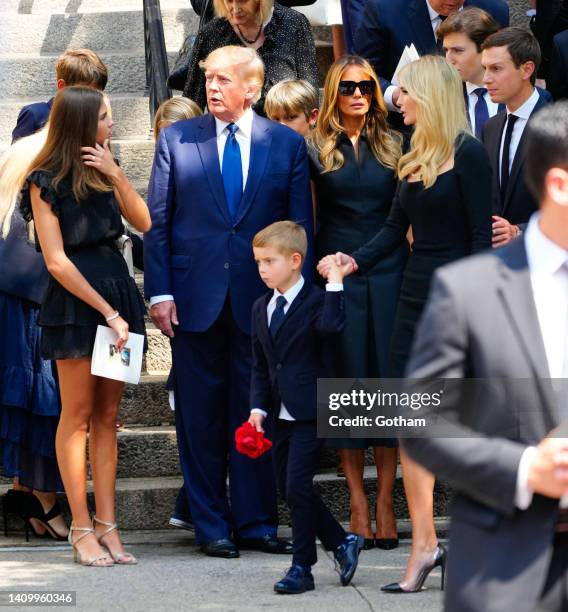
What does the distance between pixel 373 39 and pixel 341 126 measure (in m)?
1.03

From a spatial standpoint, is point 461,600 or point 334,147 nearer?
point 461,600

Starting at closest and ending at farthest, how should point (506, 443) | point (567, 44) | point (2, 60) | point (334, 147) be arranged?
point (506, 443) < point (334, 147) < point (567, 44) < point (2, 60)

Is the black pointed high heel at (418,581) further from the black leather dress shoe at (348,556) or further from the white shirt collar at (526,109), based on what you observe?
the white shirt collar at (526,109)

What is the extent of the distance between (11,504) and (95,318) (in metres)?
1.10

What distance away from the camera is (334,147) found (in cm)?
620

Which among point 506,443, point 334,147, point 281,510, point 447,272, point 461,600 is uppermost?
point 334,147

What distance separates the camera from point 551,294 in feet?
8.67

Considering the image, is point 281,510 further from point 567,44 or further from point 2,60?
point 2,60

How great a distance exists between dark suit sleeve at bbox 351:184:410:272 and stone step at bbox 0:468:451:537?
126 centimetres

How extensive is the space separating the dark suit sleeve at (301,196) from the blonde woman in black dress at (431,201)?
635 millimetres

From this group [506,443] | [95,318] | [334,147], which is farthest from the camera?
[334,147]

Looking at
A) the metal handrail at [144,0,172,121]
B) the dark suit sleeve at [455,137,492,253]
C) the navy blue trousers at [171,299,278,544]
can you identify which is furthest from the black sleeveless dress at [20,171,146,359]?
the metal handrail at [144,0,172,121]

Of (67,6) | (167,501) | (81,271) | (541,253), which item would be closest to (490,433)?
(541,253)

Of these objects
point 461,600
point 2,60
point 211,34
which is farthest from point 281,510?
point 2,60
